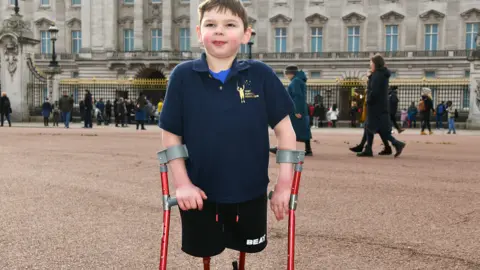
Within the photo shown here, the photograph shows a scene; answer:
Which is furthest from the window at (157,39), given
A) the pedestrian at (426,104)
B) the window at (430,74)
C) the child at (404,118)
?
Result: the pedestrian at (426,104)

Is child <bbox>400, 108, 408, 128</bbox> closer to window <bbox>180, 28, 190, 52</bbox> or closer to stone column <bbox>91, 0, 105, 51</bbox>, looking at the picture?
window <bbox>180, 28, 190, 52</bbox>

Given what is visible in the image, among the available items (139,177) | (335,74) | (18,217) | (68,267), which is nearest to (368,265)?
(68,267)

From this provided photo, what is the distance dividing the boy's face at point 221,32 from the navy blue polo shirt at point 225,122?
76 millimetres

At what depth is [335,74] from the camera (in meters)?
46.6

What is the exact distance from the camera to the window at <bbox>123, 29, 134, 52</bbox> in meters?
51.2

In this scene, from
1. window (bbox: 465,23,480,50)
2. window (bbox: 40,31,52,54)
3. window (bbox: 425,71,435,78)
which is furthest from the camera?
window (bbox: 40,31,52,54)

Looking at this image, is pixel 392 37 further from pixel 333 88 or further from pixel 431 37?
pixel 333 88

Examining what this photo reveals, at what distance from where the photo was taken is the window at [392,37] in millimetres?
46106

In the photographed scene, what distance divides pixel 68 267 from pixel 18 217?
5.84 feet

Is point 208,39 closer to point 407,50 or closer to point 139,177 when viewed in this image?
point 139,177

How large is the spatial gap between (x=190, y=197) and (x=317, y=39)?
46.6 metres

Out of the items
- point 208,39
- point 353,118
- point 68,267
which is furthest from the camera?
point 353,118

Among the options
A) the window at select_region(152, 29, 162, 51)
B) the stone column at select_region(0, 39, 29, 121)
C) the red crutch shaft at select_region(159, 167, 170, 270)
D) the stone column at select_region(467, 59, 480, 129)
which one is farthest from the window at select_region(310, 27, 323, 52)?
the red crutch shaft at select_region(159, 167, 170, 270)

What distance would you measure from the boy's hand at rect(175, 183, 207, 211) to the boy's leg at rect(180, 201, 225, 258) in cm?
9
